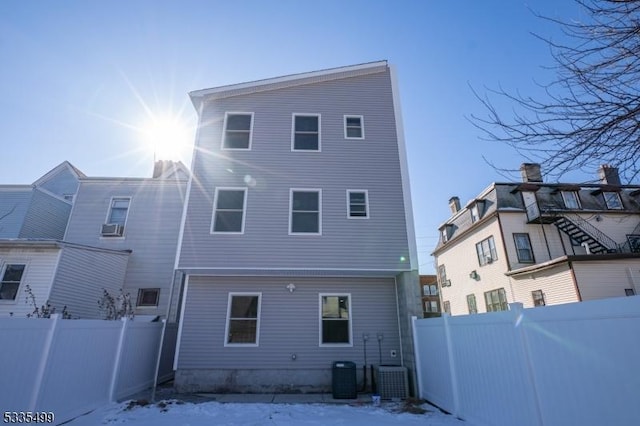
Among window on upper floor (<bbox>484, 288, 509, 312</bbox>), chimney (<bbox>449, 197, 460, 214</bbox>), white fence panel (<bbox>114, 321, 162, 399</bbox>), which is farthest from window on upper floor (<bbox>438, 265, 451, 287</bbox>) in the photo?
white fence panel (<bbox>114, 321, 162, 399</bbox>)

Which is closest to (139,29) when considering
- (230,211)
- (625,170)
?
(230,211)

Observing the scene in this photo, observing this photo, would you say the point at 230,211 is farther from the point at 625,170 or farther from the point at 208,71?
the point at 625,170

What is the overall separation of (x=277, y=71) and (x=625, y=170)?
10.2 metres

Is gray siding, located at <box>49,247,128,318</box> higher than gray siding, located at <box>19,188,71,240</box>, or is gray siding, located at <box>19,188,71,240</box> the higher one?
gray siding, located at <box>19,188,71,240</box>

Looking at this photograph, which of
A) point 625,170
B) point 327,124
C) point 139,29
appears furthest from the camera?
point 327,124

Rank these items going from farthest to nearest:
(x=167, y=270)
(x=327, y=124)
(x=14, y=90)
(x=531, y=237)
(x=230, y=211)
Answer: (x=531, y=237) < (x=167, y=270) < (x=327, y=124) < (x=230, y=211) < (x=14, y=90)

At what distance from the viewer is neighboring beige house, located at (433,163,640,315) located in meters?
13.4

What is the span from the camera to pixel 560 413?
354cm

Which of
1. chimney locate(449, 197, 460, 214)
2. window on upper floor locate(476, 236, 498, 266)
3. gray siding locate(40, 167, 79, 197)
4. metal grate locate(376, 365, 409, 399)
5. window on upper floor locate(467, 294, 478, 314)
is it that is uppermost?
chimney locate(449, 197, 460, 214)

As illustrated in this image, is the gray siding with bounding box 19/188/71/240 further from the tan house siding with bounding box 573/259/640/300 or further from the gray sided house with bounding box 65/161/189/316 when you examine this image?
the tan house siding with bounding box 573/259/640/300

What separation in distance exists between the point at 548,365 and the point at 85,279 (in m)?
13.9

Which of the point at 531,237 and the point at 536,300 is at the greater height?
the point at 531,237

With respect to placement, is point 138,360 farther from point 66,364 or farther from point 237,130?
point 237,130

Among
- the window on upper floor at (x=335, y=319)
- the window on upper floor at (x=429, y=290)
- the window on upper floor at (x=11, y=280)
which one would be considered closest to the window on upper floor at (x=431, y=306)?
the window on upper floor at (x=429, y=290)
